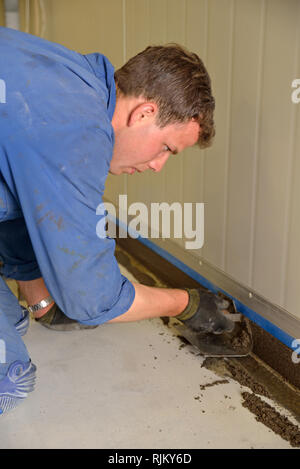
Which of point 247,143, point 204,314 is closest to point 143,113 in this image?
point 247,143

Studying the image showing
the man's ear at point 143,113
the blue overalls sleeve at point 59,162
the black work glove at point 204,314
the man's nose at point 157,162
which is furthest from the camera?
the black work glove at point 204,314

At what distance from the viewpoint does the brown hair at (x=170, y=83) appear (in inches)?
53.9

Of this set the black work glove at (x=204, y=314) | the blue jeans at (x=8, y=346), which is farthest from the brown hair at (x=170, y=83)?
the blue jeans at (x=8, y=346)

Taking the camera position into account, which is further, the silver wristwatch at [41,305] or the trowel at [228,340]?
the silver wristwatch at [41,305]

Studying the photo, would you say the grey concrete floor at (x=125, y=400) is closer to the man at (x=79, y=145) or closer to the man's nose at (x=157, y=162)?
the man at (x=79, y=145)

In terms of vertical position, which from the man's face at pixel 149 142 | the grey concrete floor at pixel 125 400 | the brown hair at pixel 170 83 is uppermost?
the brown hair at pixel 170 83

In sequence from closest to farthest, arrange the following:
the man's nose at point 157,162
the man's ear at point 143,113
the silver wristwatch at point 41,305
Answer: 1. the man's ear at point 143,113
2. the man's nose at point 157,162
3. the silver wristwatch at point 41,305

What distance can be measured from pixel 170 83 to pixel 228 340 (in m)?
1.03

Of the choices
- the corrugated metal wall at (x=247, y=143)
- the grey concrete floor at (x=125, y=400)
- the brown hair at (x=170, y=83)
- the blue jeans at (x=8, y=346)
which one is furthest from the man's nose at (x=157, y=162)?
the grey concrete floor at (x=125, y=400)

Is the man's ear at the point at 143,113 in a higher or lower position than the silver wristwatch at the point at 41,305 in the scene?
higher

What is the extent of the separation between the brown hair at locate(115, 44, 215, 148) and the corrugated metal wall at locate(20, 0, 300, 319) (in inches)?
11.9

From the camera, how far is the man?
1204 mm

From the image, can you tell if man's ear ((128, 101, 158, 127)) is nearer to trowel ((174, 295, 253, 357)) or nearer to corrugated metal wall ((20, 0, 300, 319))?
corrugated metal wall ((20, 0, 300, 319))

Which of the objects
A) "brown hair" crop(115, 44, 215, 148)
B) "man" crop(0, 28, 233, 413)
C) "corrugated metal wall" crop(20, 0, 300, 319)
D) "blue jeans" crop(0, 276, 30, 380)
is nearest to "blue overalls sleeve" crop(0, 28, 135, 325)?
"man" crop(0, 28, 233, 413)
